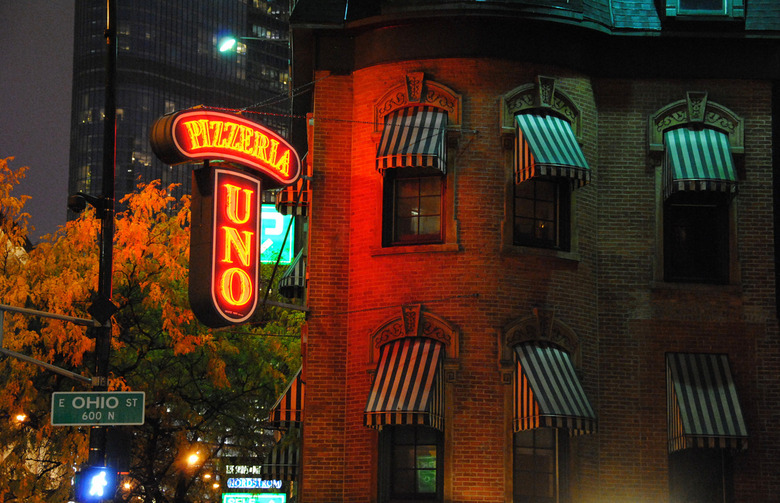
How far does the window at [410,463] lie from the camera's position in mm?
20922

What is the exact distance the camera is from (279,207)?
23531 mm

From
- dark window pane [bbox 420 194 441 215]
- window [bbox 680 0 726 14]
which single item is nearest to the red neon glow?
dark window pane [bbox 420 194 441 215]

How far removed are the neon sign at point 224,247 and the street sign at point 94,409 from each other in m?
2.09

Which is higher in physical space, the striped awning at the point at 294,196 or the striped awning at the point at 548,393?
the striped awning at the point at 294,196

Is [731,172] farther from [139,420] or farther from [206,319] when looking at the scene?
[139,420]

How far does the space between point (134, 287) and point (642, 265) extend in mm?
14148

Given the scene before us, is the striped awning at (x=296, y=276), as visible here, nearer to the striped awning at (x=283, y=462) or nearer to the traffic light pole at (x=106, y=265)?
the striped awning at (x=283, y=462)

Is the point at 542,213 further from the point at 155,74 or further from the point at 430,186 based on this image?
the point at 155,74

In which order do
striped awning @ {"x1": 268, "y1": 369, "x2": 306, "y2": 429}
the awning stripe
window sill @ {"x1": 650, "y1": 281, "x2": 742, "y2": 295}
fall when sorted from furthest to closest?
the awning stripe
window sill @ {"x1": 650, "y1": 281, "x2": 742, "y2": 295}
striped awning @ {"x1": 268, "y1": 369, "x2": 306, "y2": 429}

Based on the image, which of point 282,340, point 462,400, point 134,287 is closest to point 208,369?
point 134,287

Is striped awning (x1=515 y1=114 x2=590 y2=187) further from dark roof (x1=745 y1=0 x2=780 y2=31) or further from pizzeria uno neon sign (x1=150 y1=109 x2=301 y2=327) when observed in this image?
pizzeria uno neon sign (x1=150 y1=109 x2=301 y2=327)

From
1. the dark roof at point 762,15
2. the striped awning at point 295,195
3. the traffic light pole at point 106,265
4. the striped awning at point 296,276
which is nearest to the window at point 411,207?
the striped awning at point 295,195

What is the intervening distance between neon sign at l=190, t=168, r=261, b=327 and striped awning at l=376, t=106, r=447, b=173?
2.97 metres

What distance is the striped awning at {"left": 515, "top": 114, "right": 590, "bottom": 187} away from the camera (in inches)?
816
